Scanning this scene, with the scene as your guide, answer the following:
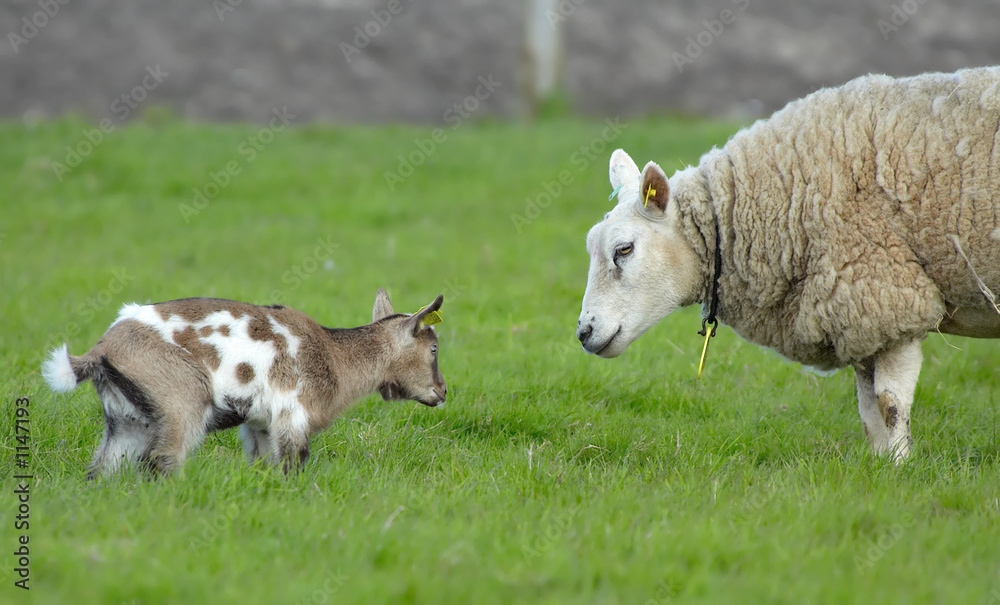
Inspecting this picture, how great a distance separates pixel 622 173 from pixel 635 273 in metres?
0.87

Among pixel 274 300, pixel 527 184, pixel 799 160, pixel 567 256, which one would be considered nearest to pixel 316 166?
pixel 527 184

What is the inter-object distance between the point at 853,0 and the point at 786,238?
55.1ft

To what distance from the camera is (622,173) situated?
580 centimetres

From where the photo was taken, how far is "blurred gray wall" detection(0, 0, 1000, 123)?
17.1 meters

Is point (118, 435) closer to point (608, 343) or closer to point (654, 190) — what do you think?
point (608, 343)

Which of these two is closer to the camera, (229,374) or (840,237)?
(229,374)

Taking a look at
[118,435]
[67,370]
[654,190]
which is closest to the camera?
[67,370]

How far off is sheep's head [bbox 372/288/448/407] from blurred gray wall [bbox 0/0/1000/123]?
12.3 meters

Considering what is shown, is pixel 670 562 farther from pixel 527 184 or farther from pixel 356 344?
pixel 527 184

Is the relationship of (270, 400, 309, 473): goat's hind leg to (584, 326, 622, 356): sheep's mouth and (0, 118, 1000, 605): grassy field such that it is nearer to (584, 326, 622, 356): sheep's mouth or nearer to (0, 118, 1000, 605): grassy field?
(0, 118, 1000, 605): grassy field

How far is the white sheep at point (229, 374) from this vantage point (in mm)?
4188

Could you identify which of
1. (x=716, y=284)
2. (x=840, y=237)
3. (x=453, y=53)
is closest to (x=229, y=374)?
(x=716, y=284)

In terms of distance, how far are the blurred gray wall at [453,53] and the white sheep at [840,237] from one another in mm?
12504

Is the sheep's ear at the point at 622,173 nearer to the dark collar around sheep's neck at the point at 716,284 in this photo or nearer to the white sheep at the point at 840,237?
the white sheep at the point at 840,237
